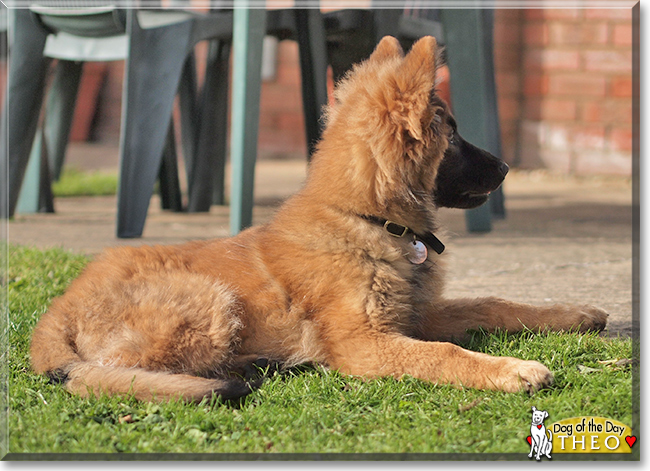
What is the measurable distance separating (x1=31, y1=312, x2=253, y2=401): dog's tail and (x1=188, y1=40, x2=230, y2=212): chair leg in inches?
159

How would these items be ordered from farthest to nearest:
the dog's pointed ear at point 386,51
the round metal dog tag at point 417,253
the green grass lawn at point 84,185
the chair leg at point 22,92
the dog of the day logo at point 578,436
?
the green grass lawn at point 84,185 < the chair leg at point 22,92 < the dog's pointed ear at point 386,51 < the round metal dog tag at point 417,253 < the dog of the day logo at point 578,436

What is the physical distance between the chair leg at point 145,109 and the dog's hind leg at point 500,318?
265 cm

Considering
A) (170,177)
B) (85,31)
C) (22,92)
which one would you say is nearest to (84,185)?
(170,177)

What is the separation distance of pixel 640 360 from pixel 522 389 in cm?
43

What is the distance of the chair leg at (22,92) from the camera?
538cm

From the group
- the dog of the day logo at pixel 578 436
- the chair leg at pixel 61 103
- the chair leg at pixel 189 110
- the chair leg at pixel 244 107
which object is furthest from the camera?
the chair leg at pixel 61 103

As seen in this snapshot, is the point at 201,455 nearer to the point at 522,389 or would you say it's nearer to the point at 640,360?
the point at 522,389

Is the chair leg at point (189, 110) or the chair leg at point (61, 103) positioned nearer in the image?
the chair leg at point (189, 110)

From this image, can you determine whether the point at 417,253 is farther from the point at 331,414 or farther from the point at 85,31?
the point at 85,31

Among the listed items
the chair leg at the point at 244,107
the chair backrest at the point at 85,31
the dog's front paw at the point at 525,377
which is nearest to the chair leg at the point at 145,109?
the chair backrest at the point at 85,31

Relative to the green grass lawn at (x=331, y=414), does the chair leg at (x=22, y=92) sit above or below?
above

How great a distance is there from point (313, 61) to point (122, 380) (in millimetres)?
3277

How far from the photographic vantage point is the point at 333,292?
2822mm

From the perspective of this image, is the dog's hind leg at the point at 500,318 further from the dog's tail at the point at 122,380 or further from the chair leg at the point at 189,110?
the chair leg at the point at 189,110
